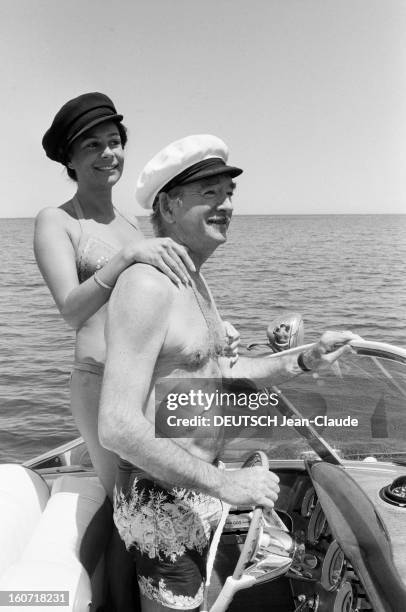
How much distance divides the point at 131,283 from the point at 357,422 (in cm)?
154

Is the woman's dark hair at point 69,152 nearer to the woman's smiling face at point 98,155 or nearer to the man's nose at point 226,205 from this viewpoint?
the woman's smiling face at point 98,155

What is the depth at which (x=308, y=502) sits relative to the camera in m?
2.35

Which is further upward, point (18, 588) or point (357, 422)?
point (357, 422)

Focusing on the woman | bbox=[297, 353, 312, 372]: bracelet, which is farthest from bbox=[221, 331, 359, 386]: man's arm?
the woman

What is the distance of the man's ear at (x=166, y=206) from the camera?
5.40 feet

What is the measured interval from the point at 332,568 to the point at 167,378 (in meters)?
0.78

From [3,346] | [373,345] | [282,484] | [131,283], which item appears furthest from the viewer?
[3,346]

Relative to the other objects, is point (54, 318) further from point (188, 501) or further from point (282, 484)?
point (188, 501)

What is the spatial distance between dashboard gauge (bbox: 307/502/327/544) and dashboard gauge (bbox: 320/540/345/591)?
16 cm

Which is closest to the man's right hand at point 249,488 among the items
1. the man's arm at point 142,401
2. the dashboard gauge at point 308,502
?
the man's arm at point 142,401

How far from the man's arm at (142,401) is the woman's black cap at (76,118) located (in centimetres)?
78

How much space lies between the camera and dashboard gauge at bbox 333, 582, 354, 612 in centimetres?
171

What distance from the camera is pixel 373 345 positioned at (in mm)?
1962

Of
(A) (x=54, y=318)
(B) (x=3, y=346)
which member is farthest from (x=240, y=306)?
(B) (x=3, y=346)
